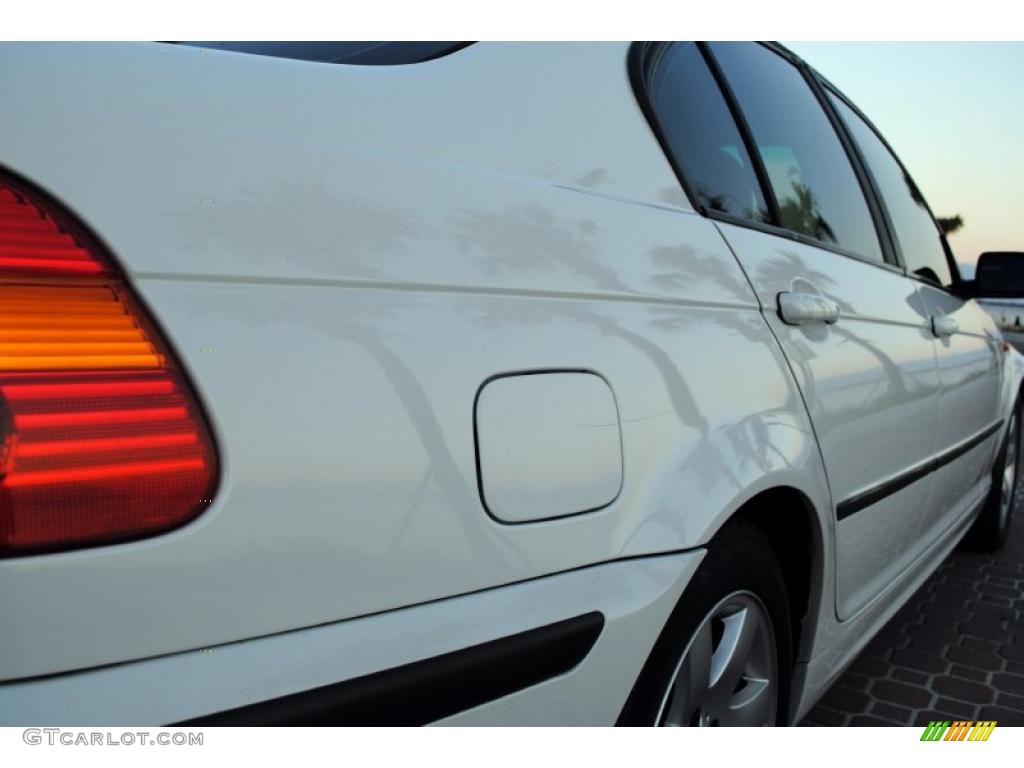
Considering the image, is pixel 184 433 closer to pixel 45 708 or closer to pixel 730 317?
pixel 45 708

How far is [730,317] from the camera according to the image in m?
1.71

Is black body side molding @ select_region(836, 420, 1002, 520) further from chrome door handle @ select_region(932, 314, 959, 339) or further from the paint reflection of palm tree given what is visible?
the paint reflection of palm tree

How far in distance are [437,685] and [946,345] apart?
8.43 feet

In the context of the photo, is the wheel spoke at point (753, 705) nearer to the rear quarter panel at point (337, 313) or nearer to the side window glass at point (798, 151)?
the rear quarter panel at point (337, 313)

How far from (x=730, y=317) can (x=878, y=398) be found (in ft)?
2.55

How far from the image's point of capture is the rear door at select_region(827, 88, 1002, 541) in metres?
3.07

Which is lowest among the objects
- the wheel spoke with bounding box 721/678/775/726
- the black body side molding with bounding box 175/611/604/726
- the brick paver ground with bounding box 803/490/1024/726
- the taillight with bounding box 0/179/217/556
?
the brick paver ground with bounding box 803/490/1024/726

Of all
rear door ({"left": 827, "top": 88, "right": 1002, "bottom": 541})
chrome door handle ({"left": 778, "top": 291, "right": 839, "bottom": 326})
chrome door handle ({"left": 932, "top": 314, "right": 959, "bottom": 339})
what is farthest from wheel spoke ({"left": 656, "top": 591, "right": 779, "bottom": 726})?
chrome door handle ({"left": 932, "top": 314, "right": 959, "bottom": 339})

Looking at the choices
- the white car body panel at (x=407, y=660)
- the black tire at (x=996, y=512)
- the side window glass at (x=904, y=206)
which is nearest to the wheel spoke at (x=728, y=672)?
the white car body panel at (x=407, y=660)

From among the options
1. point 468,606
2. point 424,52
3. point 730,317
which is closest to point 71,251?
point 468,606

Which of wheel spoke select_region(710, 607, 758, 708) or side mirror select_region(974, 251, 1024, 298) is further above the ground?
side mirror select_region(974, 251, 1024, 298)
